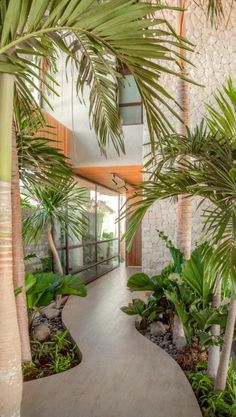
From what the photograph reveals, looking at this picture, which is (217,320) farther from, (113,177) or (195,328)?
(113,177)

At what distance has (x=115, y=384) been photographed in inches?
94.7

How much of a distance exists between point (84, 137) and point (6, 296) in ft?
16.6

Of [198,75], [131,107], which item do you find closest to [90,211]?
[131,107]

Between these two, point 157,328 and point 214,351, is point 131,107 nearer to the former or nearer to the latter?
point 157,328

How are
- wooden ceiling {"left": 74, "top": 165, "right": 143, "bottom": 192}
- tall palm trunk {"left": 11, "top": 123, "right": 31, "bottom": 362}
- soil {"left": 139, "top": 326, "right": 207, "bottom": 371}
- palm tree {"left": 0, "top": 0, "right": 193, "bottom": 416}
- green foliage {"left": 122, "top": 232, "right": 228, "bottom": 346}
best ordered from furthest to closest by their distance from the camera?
wooden ceiling {"left": 74, "top": 165, "right": 143, "bottom": 192}
soil {"left": 139, "top": 326, "right": 207, "bottom": 371}
tall palm trunk {"left": 11, "top": 123, "right": 31, "bottom": 362}
green foliage {"left": 122, "top": 232, "right": 228, "bottom": 346}
palm tree {"left": 0, "top": 0, "right": 193, "bottom": 416}

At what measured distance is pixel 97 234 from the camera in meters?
A: 7.35

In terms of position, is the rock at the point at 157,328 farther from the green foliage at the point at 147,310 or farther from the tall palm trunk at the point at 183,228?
the tall palm trunk at the point at 183,228

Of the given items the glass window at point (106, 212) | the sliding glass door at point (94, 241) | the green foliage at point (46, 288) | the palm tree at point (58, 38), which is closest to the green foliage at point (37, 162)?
the green foliage at point (46, 288)

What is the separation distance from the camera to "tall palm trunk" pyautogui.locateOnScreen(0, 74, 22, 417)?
1.15 m

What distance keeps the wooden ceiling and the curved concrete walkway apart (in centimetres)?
298

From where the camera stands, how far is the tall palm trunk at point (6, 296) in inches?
45.4

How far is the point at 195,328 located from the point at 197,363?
30 cm

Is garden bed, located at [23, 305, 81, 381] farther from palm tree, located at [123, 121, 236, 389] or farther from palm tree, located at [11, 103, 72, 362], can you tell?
palm tree, located at [123, 121, 236, 389]

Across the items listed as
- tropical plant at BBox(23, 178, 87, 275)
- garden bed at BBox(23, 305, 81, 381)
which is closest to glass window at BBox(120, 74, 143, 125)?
tropical plant at BBox(23, 178, 87, 275)
